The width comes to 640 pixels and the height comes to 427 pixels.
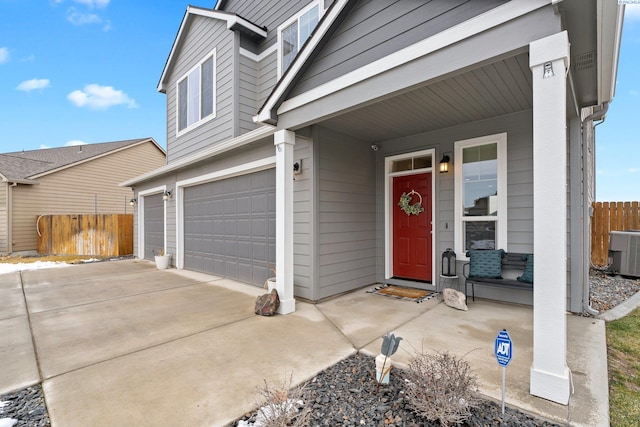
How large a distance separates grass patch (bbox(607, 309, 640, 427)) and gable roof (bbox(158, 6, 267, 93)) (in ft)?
25.4

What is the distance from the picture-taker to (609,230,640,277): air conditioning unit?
18.6 feet

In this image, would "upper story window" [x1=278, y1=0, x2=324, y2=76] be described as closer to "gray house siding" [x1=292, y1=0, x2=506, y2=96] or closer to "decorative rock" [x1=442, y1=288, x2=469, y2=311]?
"gray house siding" [x1=292, y1=0, x2=506, y2=96]

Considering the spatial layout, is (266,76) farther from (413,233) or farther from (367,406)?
(367,406)

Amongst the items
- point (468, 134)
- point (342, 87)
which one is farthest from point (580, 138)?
point (342, 87)

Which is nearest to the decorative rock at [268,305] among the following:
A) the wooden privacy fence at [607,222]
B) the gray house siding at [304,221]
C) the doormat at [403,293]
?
the gray house siding at [304,221]

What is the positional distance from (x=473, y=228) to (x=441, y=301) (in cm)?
120

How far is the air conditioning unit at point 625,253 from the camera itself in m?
5.68

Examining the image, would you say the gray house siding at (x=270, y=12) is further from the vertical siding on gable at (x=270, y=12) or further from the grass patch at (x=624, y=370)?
the grass patch at (x=624, y=370)

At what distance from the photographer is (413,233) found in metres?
5.30

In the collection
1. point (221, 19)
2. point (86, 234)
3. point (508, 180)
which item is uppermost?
point (221, 19)

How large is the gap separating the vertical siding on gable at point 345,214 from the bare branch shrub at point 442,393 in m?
2.79

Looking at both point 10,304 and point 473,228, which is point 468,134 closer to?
point 473,228

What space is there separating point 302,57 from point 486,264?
12.0 feet

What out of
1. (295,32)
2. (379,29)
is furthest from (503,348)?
(295,32)
